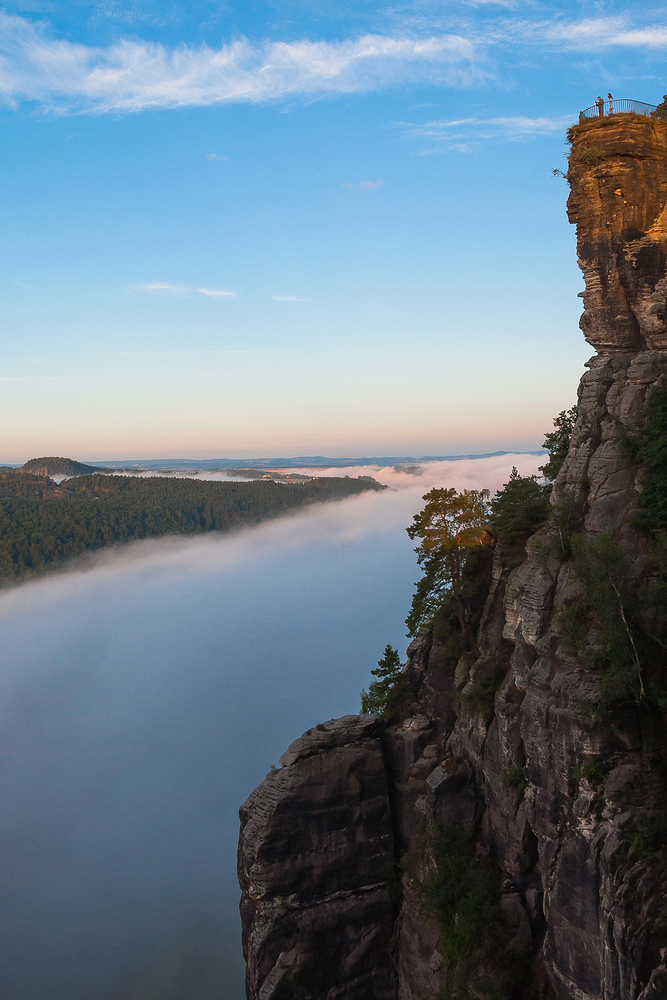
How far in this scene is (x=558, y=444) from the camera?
3734 cm

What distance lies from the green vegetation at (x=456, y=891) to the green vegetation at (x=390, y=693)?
296 inches

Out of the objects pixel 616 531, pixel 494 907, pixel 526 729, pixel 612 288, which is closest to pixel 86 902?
pixel 494 907

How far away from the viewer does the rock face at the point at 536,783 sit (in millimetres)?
23500

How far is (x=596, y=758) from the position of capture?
23734 mm

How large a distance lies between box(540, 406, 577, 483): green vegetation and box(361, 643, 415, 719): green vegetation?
1437 centimetres

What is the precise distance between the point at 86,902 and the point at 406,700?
86.1m

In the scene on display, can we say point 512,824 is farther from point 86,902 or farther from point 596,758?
point 86,902

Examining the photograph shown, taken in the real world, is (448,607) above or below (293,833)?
above

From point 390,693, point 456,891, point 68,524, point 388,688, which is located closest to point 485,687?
point 390,693

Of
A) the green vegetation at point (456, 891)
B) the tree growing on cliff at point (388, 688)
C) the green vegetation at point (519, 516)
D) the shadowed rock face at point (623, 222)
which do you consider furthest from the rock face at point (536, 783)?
the green vegetation at point (519, 516)

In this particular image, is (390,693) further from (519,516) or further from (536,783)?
(519,516)

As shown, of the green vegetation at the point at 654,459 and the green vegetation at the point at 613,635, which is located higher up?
the green vegetation at the point at 654,459

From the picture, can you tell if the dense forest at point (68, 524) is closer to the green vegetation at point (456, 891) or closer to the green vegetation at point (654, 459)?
the green vegetation at point (456, 891)

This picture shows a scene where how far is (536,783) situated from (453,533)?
44.1 ft
